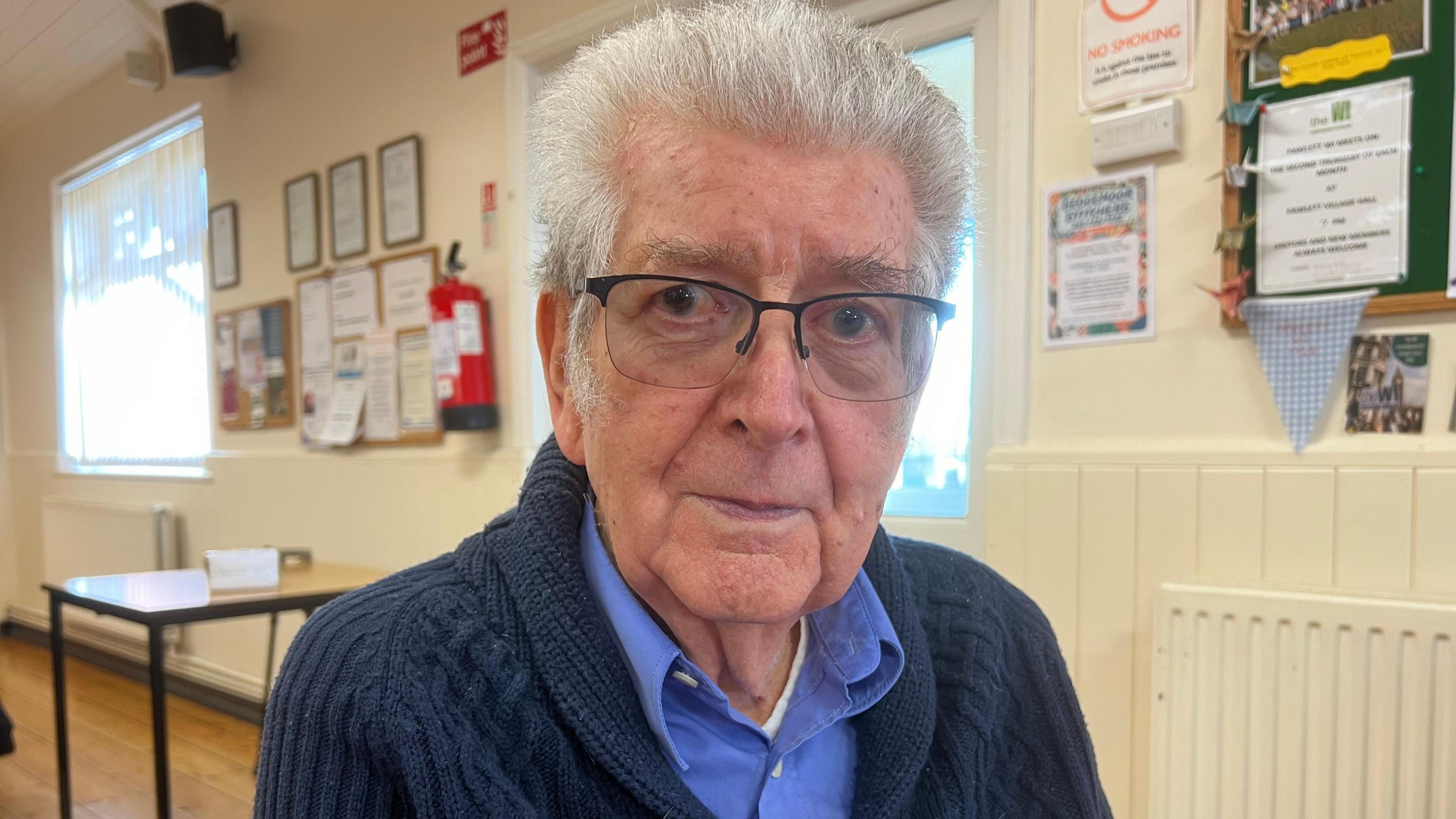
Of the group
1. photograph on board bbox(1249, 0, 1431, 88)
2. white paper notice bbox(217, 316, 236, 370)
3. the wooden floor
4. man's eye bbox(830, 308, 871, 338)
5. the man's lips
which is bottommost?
the wooden floor

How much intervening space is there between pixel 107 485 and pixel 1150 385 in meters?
5.25

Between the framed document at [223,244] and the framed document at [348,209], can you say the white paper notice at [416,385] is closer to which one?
the framed document at [348,209]

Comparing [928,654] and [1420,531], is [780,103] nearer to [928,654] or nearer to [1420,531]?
[928,654]

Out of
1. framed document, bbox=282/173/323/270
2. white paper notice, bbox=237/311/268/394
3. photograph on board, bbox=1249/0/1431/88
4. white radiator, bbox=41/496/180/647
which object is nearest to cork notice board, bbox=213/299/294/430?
white paper notice, bbox=237/311/268/394

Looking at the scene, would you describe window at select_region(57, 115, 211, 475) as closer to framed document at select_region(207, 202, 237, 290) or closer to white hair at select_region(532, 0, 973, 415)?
framed document at select_region(207, 202, 237, 290)

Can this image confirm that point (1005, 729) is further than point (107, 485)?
No

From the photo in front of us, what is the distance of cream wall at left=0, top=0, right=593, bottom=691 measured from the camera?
278 centimetres

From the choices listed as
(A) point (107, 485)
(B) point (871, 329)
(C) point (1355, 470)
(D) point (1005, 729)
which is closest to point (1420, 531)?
(C) point (1355, 470)

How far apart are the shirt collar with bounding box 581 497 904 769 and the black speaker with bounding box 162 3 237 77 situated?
370 cm

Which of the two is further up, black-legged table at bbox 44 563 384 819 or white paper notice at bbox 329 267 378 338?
white paper notice at bbox 329 267 378 338

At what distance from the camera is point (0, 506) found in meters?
5.52

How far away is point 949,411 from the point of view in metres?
2.02

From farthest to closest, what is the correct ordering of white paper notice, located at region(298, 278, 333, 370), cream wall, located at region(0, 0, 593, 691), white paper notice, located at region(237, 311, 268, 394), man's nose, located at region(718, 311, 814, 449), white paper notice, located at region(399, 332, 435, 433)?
white paper notice, located at region(237, 311, 268, 394) → white paper notice, located at region(298, 278, 333, 370) → white paper notice, located at region(399, 332, 435, 433) → cream wall, located at region(0, 0, 593, 691) → man's nose, located at region(718, 311, 814, 449)

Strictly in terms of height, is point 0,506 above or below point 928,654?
below
